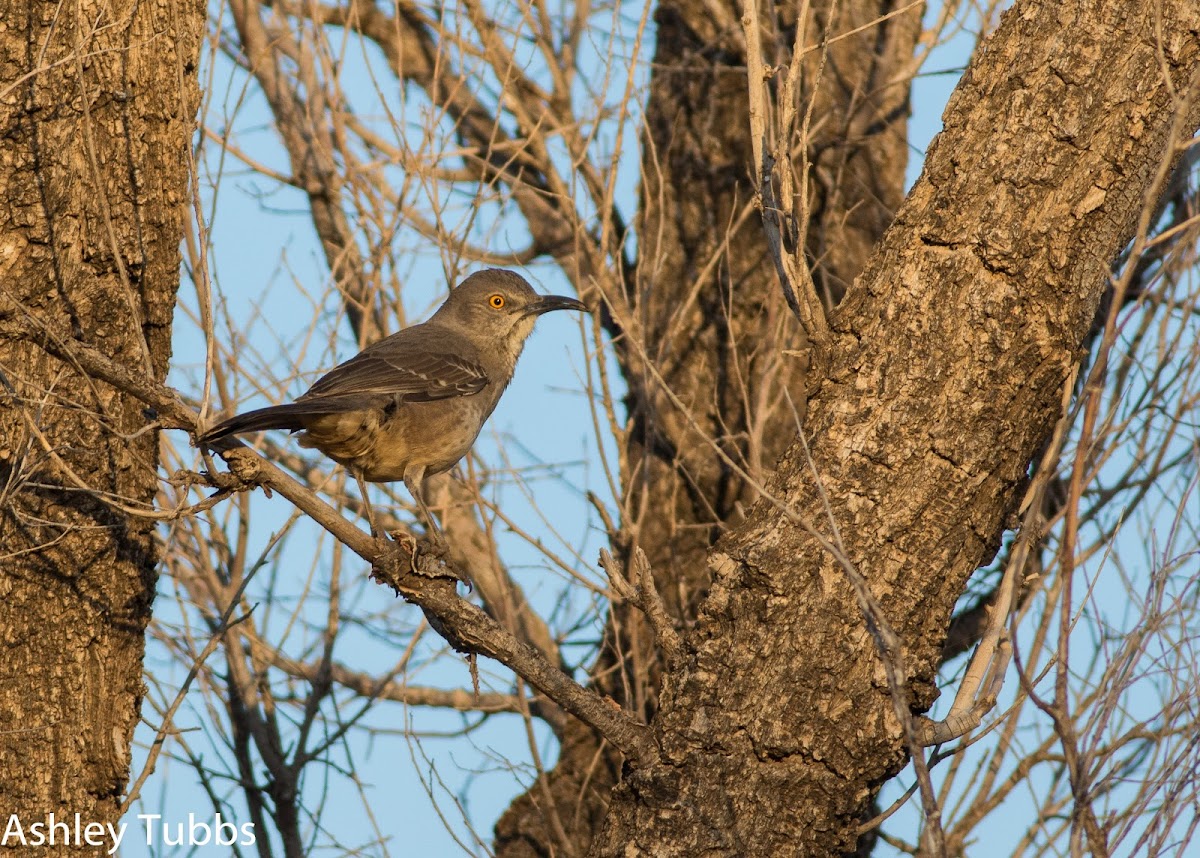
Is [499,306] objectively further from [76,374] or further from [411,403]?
[76,374]

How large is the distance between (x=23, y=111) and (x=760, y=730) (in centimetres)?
302

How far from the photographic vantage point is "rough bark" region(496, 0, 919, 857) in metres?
6.27

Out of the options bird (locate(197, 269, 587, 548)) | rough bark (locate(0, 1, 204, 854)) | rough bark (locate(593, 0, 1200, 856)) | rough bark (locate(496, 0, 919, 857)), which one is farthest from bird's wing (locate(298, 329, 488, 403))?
rough bark (locate(593, 0, 1200, 856))

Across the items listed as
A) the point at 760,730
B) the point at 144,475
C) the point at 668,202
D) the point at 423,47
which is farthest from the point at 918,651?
the point at 423,47

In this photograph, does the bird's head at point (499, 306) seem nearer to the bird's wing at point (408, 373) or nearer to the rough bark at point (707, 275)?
the bird's wing at point (408, 373)

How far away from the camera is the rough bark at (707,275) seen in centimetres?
627

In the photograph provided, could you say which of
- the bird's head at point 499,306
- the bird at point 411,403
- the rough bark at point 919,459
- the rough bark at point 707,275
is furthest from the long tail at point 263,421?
the rough bark at point 707,275

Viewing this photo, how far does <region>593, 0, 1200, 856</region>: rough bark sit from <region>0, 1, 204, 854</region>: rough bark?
1799 mm

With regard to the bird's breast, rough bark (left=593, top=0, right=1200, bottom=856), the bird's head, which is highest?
the bird's head

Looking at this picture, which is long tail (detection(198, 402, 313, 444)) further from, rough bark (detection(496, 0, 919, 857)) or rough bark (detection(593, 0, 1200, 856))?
rough bark (detection(496, 0, 919, 857))

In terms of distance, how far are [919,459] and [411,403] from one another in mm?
2142

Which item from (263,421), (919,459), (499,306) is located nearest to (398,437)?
(263,421)

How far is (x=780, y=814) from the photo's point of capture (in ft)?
11.4

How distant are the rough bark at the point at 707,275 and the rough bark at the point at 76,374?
8.10 feet
